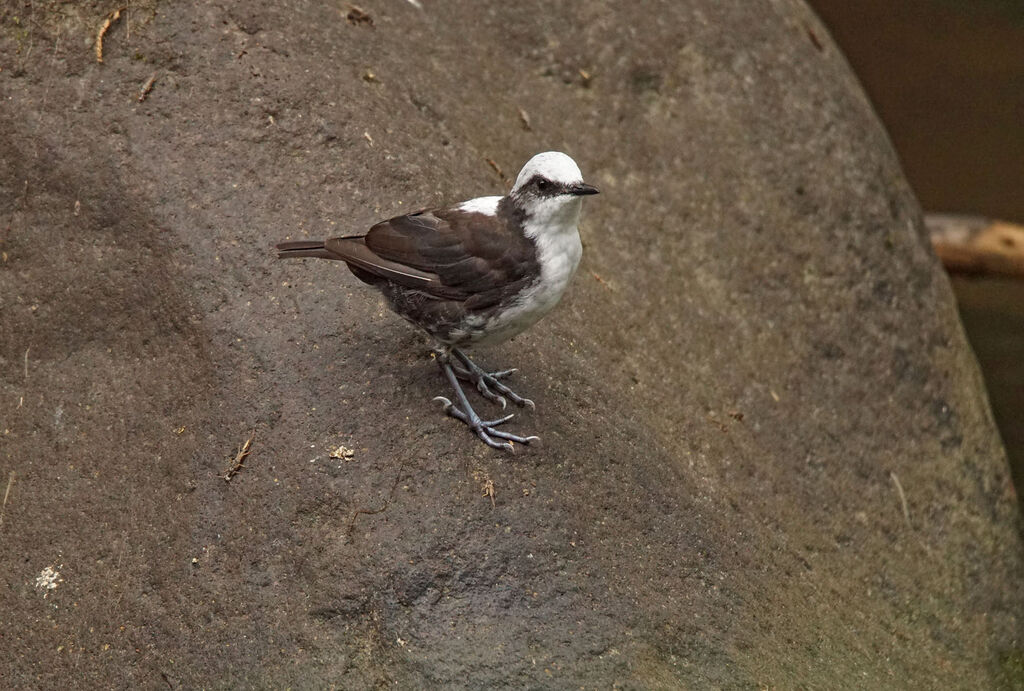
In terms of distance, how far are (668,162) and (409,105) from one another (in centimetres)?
151

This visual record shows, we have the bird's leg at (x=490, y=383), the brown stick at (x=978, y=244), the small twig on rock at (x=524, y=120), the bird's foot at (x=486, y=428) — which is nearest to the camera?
the bird's foot at (x=486, y=428)

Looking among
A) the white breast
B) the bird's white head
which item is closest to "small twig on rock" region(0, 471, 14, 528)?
the white breast

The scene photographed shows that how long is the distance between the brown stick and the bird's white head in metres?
4.83

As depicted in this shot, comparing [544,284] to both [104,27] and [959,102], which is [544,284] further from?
[959,102]

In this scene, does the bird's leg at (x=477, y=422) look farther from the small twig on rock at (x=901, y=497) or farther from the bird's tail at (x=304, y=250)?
the small twig on rock at (x=901, y=497)

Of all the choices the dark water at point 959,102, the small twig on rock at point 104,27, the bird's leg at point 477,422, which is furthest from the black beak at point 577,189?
the dark water at point 959,102

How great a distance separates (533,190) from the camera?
4.11 m

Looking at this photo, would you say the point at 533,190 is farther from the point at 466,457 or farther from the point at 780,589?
the point at 780,589

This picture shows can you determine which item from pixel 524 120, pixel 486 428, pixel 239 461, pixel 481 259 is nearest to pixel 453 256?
pixel 481 259

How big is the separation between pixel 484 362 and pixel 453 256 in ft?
2.21

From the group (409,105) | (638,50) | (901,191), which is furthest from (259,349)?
(901,191)

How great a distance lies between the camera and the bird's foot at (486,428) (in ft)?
13.9

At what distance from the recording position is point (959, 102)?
12.5 metres

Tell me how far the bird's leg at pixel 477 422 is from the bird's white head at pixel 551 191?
732 millimetres
